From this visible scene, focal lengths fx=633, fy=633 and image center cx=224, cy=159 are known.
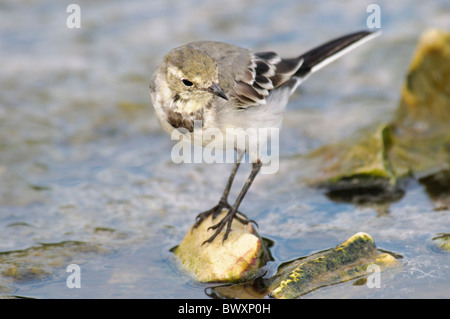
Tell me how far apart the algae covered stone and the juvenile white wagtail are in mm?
141

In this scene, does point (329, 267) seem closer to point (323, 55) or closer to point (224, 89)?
point (224, 89)

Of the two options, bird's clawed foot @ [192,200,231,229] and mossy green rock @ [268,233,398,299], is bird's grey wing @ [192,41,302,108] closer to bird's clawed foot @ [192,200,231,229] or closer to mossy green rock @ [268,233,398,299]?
bird's clawed foot @ [192,200,231,229]

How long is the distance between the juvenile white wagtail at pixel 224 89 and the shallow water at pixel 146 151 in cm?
80

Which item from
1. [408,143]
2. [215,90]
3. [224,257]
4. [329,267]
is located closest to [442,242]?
[329,267]

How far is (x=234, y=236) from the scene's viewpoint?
6.02m

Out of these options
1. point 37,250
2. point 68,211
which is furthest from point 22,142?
point 37,250

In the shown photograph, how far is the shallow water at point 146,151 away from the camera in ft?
19.4

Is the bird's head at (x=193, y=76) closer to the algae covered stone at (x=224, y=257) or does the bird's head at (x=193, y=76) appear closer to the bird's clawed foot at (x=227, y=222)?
the bird's clawed foot at (x=227, y=222)

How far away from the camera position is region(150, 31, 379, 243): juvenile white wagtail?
5945mm

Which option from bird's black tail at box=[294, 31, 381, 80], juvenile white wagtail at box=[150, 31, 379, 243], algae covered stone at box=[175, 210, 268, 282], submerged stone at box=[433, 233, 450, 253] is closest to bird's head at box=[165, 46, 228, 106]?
juvenile white wagtail at box=[150, 31, 379, 243]

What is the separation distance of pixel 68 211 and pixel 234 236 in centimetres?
225

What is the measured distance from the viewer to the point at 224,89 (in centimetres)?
636

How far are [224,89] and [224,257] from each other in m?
1.71

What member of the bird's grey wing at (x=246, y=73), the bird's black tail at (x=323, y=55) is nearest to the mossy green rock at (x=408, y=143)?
the bird's black tail at (x=323, y=55)
